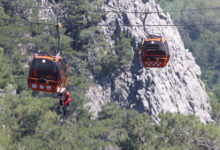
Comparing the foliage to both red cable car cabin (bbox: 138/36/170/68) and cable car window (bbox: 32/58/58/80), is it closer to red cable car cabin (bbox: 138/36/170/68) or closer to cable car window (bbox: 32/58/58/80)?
red cable car cabin (bbox: 138/36/170/68)

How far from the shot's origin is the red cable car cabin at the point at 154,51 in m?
18.1

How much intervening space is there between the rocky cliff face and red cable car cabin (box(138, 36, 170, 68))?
3213 cm

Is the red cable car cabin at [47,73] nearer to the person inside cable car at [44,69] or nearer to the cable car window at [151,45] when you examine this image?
the person inside cable car at [44,69]

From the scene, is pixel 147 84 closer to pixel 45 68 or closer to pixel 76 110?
pixel 76 110

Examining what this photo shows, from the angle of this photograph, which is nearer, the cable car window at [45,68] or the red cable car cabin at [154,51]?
the cable car window at [45,68]

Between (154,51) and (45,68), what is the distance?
7.38 m

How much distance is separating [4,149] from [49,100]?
18.0 metres

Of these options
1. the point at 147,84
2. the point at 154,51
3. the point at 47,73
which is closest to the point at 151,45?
the point at 154,51

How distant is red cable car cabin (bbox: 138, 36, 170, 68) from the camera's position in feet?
59.5

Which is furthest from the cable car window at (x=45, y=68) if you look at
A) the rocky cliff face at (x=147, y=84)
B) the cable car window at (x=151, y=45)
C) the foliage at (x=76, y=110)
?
the rocky cliff face at (x=147, y=84)

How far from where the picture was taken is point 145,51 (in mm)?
18703

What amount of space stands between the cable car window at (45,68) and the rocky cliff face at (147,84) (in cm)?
3756

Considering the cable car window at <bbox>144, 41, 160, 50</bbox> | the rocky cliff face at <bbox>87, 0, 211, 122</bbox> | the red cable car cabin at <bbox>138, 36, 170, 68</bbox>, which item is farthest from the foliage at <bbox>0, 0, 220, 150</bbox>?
the cable car window at <bbox>144, 41, 160, 50</bbox>

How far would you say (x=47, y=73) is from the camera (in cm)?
1424
